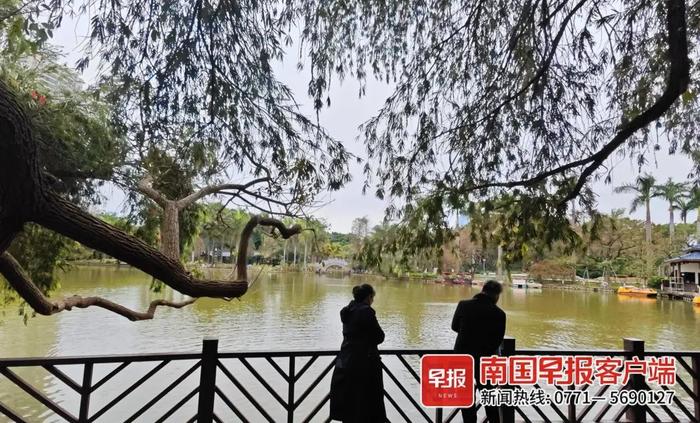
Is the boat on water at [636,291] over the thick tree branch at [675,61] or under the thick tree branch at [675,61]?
under

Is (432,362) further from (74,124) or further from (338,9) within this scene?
(74,124)

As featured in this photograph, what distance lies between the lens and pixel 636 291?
2123 cm

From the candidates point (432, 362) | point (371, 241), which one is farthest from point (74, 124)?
point (432, 362)

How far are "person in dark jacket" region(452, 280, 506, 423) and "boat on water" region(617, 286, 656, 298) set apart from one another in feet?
76.1

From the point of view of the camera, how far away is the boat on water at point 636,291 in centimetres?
2086

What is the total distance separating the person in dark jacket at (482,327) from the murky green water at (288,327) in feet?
12.0

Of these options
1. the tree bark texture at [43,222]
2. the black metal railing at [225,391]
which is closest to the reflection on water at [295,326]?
Result: the black metal railing at [225,391]

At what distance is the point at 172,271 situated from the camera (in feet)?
6.92

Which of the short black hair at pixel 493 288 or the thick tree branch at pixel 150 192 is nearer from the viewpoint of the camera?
the short black hair at pixel 493 288

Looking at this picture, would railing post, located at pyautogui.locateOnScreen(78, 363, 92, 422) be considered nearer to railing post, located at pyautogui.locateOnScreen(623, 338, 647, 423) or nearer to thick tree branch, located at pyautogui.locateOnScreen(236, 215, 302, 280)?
thick tree branch, located at pyautogui.locateOnScreen(236, 215, 302, 280)

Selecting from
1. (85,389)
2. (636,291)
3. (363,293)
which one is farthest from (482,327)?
(636,291)

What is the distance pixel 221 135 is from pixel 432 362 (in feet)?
6.20

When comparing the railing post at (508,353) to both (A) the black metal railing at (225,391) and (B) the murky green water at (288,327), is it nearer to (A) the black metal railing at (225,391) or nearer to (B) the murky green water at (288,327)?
(A) the black metal railing at (225,391)

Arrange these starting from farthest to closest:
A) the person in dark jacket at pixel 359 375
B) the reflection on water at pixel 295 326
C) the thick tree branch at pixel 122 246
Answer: the reflection on water at pixel 295 326, the person in dark jacket at pixel 359 375, the thick tree branch at pixel 122 246
